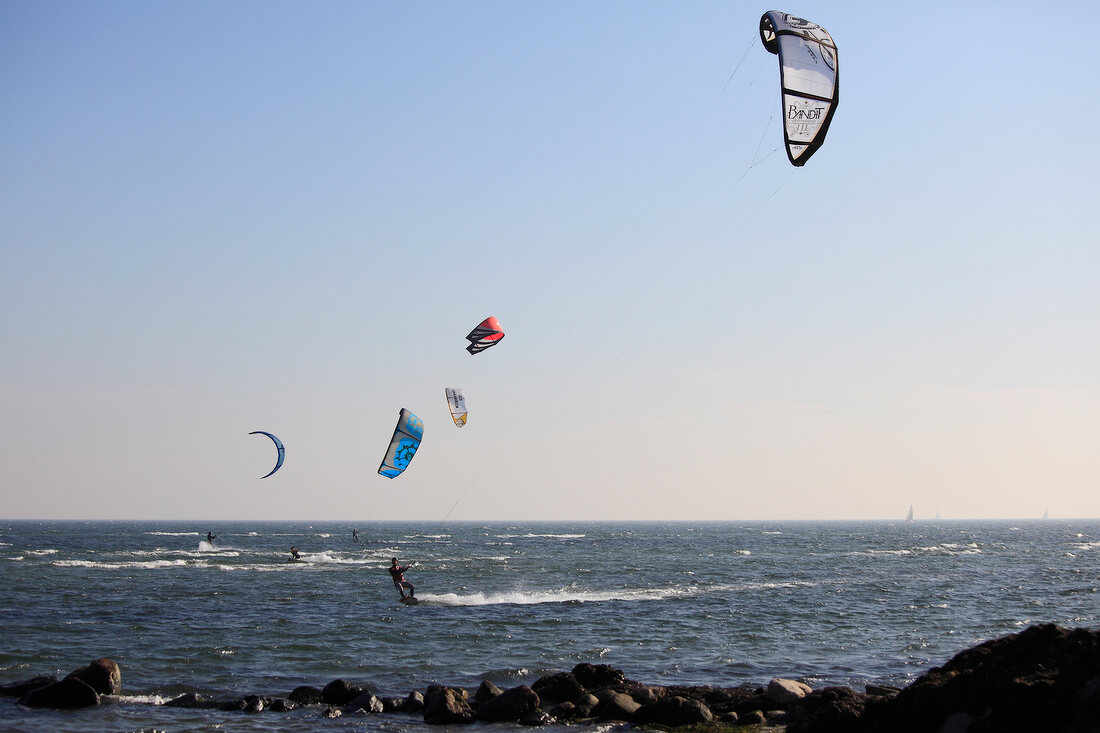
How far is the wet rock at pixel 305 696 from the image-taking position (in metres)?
14.1

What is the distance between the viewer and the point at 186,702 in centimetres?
1395

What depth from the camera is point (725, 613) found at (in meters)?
26.2

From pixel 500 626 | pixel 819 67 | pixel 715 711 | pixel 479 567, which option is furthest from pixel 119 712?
pixel 479 567

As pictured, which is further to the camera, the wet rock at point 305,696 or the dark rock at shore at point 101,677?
the dark rock at shore at point 101,677

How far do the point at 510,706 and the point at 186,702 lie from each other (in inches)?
207

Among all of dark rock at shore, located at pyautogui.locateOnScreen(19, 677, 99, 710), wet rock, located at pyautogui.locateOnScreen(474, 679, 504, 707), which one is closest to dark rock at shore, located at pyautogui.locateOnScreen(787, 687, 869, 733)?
wet rock, located at pyautogui.locateOnScreen(474, 679, 504, 707)

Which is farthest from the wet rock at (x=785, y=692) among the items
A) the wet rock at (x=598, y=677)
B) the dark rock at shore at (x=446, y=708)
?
the dark rock at shore at (x=446, y=708)

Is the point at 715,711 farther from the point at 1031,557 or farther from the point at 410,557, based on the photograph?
the point at 1031,557

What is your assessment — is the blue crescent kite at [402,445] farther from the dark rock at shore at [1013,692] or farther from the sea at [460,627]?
the dark rock at shore at [1013,692]

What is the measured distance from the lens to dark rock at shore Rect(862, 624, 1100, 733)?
303 inches

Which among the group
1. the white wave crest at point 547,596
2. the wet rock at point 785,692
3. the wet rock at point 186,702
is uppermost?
the wet rock at point 785,692

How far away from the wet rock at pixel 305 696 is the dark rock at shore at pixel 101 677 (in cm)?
292

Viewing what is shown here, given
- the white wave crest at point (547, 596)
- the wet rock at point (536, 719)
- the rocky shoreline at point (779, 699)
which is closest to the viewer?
the rocky shoreline at point (779, 699)

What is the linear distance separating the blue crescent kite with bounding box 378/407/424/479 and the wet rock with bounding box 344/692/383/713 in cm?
1071
